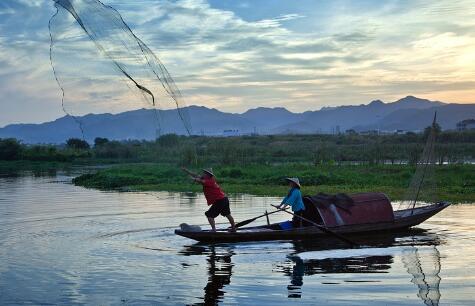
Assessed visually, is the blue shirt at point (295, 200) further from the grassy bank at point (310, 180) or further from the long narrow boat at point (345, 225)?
the grassy bank at point (310, 180)

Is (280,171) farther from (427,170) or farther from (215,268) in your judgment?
(215,268)

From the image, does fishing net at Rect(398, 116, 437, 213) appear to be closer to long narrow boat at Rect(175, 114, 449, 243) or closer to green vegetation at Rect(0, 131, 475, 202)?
long narrow boat at Rect(175, 114, 449, 243)

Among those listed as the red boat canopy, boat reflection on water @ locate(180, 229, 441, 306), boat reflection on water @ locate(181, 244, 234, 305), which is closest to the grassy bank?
the red boat canopy

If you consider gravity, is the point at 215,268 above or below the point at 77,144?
below

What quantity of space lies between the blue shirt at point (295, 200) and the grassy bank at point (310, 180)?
1094cm

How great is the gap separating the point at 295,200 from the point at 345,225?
5.27ft

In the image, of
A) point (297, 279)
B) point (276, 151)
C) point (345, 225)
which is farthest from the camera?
point (276, 151)

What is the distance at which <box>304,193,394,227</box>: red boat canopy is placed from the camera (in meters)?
17.2

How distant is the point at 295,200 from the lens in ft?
55.7

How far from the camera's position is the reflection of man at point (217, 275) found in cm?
1081

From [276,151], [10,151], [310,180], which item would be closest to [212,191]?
[310,180]

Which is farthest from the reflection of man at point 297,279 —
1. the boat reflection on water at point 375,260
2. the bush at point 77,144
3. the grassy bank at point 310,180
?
the bush at point 77,144

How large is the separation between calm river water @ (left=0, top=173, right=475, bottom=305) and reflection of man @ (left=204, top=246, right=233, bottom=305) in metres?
0.02

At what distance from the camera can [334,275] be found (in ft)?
40.5
